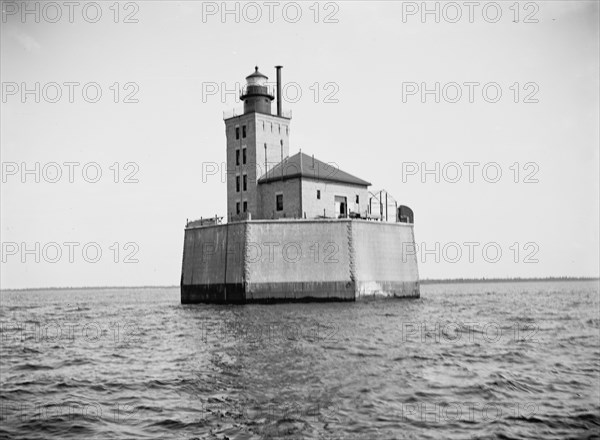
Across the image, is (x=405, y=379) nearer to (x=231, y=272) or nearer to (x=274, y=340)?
(x=274, y=340)

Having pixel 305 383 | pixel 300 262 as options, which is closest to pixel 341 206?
pixel 300 262

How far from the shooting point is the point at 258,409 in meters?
9.30

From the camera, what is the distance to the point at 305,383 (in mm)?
11039

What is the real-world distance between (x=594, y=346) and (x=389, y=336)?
570 centimetres

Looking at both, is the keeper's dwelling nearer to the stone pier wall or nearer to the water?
the stone pier wall

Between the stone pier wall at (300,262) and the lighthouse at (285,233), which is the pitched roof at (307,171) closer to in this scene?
the lighthouse at (285,233)

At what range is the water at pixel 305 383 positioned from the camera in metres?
8.53

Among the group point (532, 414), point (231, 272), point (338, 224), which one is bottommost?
point (532, 414)

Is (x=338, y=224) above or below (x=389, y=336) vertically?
above

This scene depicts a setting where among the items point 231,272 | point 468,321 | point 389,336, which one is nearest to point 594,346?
point 389,336

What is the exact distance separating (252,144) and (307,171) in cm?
483

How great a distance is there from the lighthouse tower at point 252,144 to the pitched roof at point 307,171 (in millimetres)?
956

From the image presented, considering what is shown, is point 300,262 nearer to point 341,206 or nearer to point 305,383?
point 341,206

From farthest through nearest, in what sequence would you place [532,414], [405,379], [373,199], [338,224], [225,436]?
[373,199]
[338,224]
[405,379]
[532,414]
[225,436]
